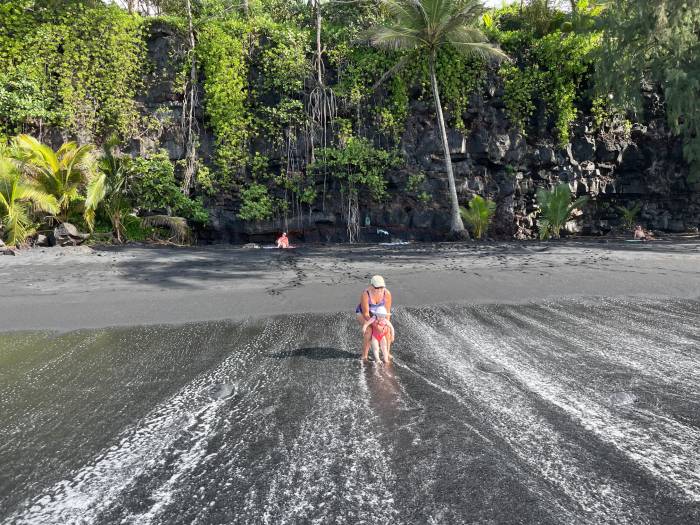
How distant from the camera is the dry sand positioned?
7516mm

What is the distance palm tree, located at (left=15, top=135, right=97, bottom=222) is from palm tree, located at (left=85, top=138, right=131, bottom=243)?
0.40 m

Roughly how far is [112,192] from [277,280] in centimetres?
848

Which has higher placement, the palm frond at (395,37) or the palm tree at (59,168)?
the palm frond at (395,37)

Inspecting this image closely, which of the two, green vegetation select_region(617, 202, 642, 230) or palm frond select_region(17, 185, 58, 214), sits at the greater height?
palm frond select_region(17, 185, 58, 214)

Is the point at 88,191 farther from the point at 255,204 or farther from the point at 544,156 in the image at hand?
the point at 544,156

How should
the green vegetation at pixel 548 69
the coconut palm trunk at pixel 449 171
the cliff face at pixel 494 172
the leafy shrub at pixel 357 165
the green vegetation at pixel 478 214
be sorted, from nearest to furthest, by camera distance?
the coconut palm trunk at pixel 449 171 → the green vegetation at pixel 478 214 → the cliff face at pixel 494 172 → the leafy shrub at pixel 357 165 → the green vegetation at pixel 548 69

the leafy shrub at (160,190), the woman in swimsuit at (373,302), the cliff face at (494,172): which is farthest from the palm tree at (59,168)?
the woman in swimsuit at (373,302)

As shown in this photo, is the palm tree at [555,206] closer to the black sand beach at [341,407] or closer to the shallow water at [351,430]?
the black sand beach at [341,407]

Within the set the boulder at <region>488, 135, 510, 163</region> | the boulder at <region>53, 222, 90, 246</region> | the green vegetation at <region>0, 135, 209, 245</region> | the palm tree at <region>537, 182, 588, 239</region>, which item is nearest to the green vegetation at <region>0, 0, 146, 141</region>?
the green vegetation at <region>0, 135, 209, 245</region>

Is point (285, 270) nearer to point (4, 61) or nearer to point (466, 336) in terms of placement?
point (466, 336)

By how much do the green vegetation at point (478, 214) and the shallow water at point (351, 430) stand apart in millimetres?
11550

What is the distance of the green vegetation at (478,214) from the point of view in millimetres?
17112

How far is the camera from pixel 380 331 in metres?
4.93

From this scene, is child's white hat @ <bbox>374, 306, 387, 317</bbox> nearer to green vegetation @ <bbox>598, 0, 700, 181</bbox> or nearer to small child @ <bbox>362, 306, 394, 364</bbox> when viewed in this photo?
small child @ <bbox>362, 306, 394, 364</bbox>
